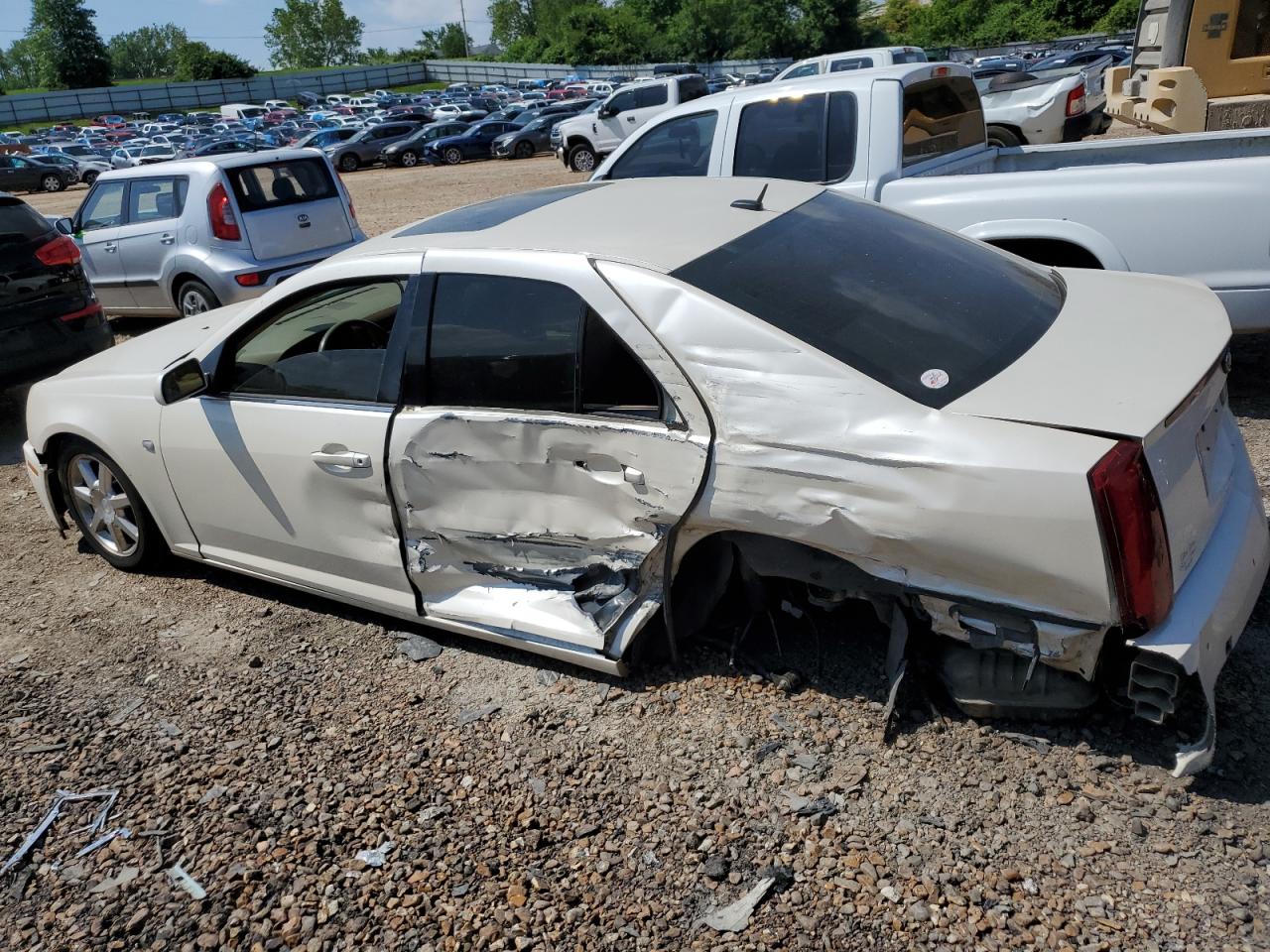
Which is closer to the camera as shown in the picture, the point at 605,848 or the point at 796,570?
the point at 605,848

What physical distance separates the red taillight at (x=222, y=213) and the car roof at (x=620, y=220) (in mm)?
5489

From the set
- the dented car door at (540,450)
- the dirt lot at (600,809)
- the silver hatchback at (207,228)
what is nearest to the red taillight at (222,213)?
the silver hatchback at (207,228)

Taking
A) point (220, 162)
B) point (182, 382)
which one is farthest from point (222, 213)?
point (182, 382)

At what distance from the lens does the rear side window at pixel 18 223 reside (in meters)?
6.65

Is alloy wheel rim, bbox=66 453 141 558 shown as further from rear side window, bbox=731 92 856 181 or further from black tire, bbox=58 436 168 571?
rear side window, bbox=731 92 856 181

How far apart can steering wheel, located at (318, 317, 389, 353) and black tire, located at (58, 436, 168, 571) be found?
1179 mm

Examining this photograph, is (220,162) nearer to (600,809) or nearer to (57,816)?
(57,816)

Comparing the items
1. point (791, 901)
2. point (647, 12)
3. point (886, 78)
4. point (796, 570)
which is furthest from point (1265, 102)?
point (647, 12)

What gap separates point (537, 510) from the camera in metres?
3.24

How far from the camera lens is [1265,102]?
9422 mm

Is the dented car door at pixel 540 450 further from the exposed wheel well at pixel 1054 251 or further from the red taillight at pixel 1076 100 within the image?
the red taillight at pixel 1076 100

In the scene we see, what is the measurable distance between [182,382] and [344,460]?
85 centimetres

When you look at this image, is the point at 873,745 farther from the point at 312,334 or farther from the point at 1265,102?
the point at 1265,102

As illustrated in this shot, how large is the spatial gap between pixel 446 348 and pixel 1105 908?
97.3 inches
